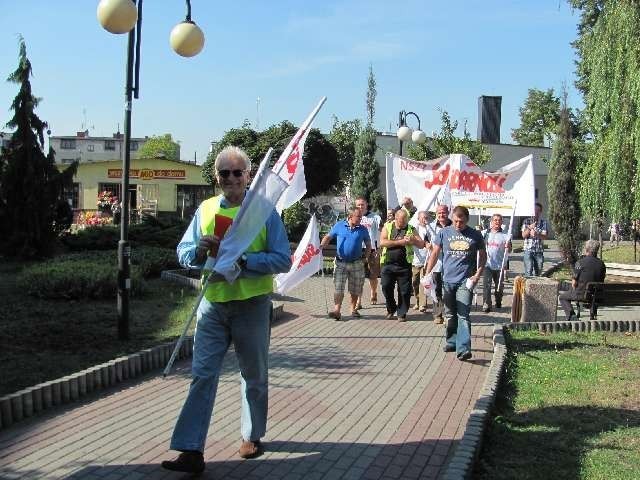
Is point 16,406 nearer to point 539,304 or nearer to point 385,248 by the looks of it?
point 385,248

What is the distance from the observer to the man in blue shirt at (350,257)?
11.1 m

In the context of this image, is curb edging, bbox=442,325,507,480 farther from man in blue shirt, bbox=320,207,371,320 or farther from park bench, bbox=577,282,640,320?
park bench, bbox=577,282,640,320

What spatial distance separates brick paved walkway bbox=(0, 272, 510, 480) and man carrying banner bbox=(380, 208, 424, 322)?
2.23m

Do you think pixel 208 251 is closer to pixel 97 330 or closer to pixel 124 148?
pixel 124 148

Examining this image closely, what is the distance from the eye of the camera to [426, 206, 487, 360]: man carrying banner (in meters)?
8.34

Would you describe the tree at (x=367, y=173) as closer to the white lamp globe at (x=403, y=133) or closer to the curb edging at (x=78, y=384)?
the white lamp globe at (x=403, y=133)

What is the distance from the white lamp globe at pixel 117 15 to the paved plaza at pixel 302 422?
11.3 ft

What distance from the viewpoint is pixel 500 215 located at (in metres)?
14.4

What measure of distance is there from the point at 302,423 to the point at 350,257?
5602 millimetres

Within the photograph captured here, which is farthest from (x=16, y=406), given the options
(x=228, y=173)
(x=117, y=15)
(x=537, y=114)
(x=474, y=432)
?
(x=537, y=114)

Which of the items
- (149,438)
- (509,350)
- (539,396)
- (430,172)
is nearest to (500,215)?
(430,172)

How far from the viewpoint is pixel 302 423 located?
18.5ft

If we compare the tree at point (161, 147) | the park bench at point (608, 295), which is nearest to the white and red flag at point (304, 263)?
the park bench at point (608, 295)

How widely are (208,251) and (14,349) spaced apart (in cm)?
407
